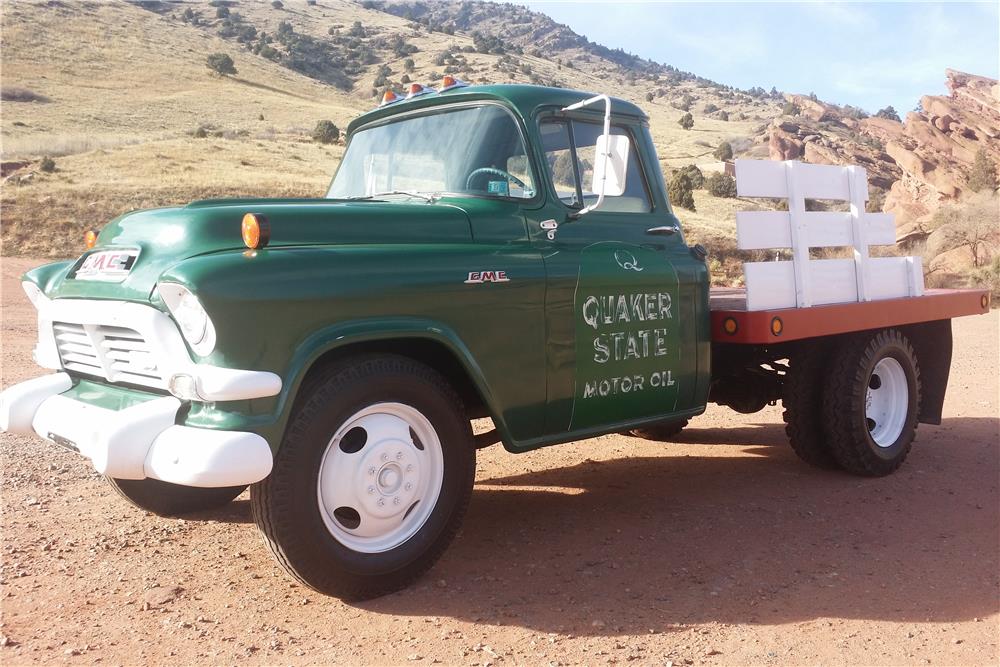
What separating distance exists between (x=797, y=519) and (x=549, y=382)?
174 centimetres

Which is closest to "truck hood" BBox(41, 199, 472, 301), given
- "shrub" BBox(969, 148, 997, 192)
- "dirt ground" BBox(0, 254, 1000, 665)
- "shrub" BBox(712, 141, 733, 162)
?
"dirt ground" BBox(0, 254, 1000, 665)

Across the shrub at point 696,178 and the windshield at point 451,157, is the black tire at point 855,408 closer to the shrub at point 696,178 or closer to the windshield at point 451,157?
the windshield at point 451,157

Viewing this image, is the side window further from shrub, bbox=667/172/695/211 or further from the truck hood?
shrub, bbox=667/172/695/211

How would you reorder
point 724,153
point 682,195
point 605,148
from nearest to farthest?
point 605,148 < point 682,195 < point 724,153

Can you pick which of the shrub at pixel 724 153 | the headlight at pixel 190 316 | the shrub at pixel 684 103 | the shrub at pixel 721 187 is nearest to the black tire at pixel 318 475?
the headlight at pixel 190 316

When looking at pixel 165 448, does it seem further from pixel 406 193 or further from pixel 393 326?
pixel 406 193

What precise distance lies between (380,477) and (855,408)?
335cm

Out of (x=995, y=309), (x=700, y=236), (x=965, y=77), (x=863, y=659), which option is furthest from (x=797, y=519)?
(x=965, y=77)

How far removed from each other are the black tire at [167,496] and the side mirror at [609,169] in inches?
96.7

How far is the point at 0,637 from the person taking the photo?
3232 mm

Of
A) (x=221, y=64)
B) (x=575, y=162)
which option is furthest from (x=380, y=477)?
(x=221, y=64)

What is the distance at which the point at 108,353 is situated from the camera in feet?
11.9

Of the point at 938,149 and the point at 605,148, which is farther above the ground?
the point at 938,149

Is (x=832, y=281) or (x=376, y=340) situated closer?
(x=376, y=340)
